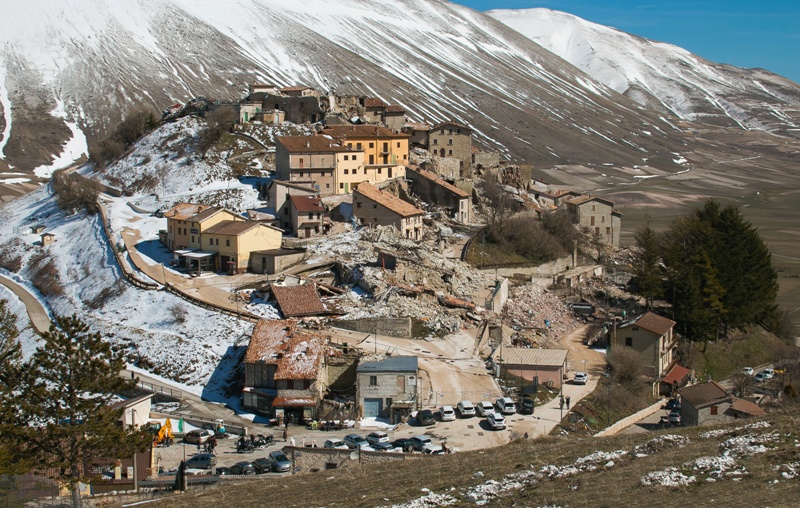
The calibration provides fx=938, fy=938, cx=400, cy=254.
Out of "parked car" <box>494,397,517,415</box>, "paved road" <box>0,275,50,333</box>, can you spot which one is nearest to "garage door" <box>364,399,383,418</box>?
"parked car" <box>494,397,517,415</box>

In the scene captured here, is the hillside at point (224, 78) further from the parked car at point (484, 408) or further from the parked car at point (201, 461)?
the parked car at point (201, 461)

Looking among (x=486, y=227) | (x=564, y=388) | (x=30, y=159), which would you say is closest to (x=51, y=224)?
(x=486, y=227)

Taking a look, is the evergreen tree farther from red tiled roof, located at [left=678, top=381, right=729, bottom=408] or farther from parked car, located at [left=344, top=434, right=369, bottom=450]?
parked car, located at [left=344, top=434, right=369, bottom=450]

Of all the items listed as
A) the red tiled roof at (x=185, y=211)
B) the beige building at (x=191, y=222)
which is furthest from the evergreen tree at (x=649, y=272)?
the red tiled roof at (x=185, y=211)

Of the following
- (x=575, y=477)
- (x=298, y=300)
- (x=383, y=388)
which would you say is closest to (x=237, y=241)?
(x=298, y=300)

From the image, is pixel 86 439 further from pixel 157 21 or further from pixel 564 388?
pixel 157 21

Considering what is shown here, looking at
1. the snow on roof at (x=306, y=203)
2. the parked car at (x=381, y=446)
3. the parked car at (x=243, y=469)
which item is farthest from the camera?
the snow on roof at (x=306, y=203)
